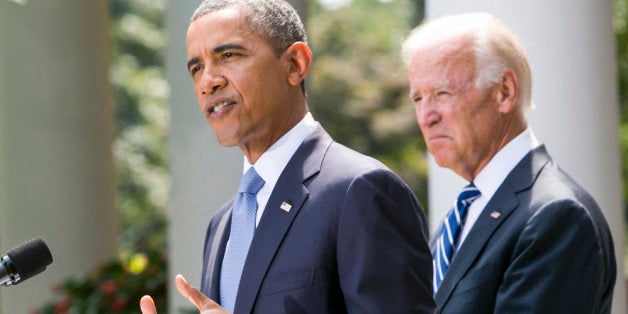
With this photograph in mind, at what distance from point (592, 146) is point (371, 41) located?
2813cm

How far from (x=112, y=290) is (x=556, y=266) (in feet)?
19.1

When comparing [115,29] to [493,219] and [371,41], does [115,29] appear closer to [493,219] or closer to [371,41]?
[371,41]

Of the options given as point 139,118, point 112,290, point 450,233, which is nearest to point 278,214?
point 450,233

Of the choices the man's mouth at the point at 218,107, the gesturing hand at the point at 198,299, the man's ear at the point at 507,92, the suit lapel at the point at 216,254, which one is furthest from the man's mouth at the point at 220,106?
the man's ear at the point at 507,92

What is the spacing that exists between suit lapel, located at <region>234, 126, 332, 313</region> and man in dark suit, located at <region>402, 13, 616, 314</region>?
3.42ft

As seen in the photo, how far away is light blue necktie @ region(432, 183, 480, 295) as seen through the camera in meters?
4.54

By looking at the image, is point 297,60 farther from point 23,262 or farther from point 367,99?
point 367,99

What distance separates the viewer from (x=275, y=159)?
11.5ft

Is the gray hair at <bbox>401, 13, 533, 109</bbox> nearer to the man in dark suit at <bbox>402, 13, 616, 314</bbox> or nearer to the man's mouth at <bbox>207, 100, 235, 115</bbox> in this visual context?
the man in dark suit at <bbox>402, 13, 616, 314</bbox>

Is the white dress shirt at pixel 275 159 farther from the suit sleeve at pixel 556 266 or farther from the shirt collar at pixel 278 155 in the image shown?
the suit sleeve at pixel 556 266

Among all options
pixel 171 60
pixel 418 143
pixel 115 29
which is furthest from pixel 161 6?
pixel 171 60

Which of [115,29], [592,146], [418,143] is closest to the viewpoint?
[592,146]

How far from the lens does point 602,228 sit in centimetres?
423

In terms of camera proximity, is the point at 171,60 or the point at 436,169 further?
the point at 171,60
